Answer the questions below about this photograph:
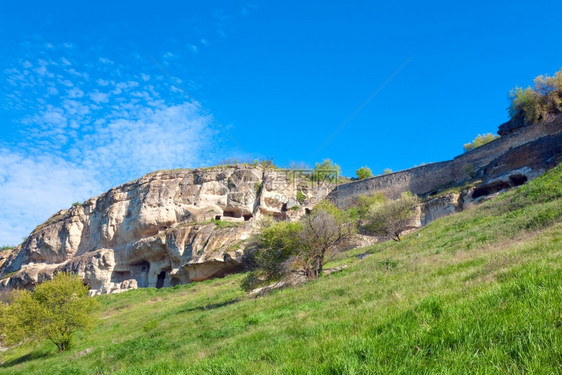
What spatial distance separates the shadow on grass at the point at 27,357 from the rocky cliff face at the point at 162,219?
16455mm

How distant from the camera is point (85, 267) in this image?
39.2 m

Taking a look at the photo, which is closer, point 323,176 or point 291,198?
point 291,198

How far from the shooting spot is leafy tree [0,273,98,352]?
51.4ft

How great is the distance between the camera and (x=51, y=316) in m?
15.9

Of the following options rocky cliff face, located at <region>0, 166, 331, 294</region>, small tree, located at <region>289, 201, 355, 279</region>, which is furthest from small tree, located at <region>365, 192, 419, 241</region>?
rocky cliff face, located at <region>0, 166, 331, 294</region>

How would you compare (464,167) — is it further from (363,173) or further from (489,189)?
(363,173)

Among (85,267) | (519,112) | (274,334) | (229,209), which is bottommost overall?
(274,334)

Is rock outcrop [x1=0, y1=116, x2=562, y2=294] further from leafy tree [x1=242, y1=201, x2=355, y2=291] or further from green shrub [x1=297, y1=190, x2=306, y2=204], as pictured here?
leafy tree [x1=242, y1=201, x2=355, y2=291]

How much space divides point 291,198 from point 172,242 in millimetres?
14792

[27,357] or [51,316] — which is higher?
[51,316]

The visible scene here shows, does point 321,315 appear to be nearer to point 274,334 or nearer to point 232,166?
point 274,334

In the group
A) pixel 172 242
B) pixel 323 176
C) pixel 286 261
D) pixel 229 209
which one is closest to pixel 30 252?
pixel 172 242

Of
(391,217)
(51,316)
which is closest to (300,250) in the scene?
(391,217)

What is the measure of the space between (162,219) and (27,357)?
77.0 feet
